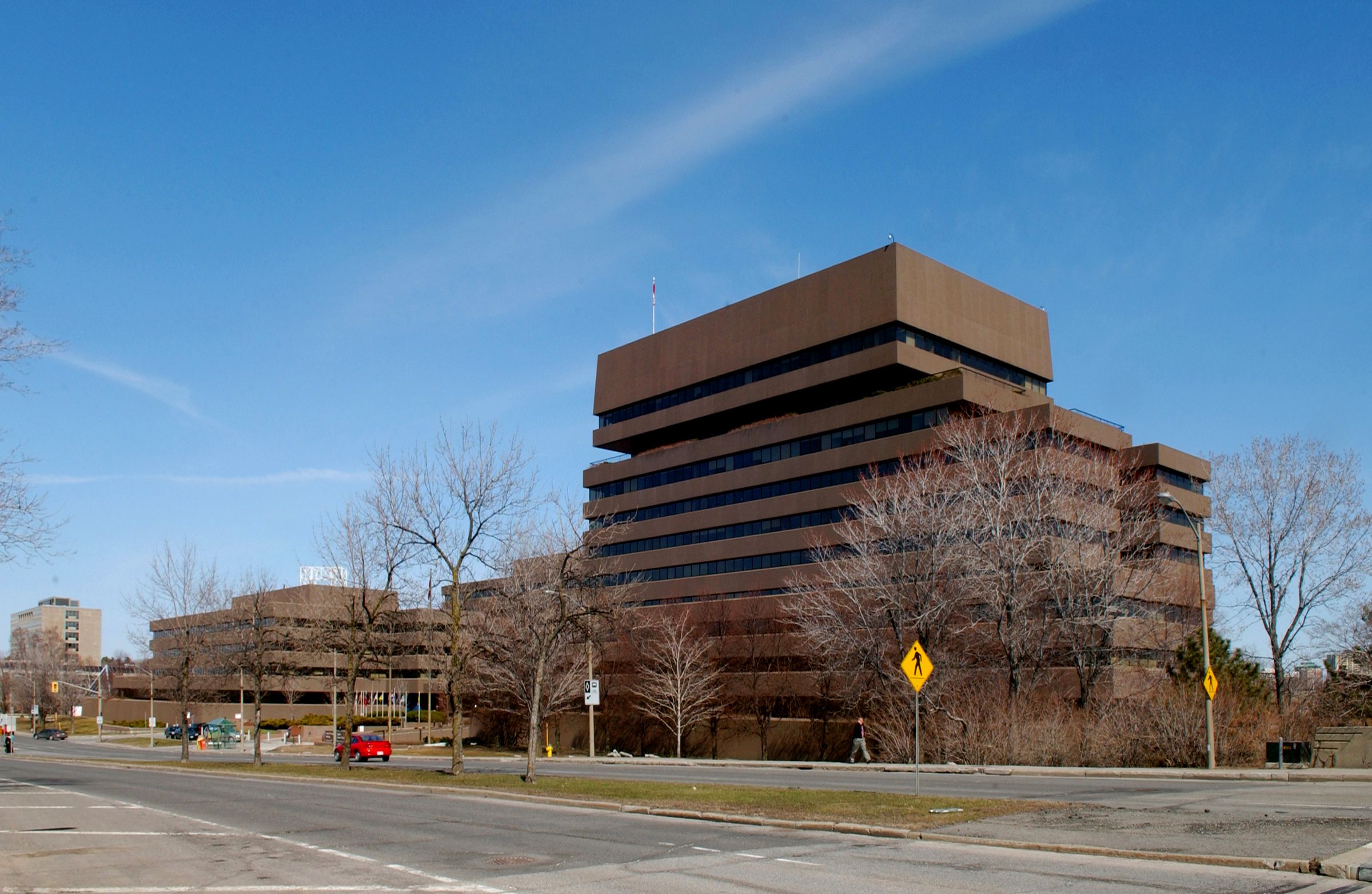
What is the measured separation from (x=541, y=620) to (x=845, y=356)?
41.5 meters

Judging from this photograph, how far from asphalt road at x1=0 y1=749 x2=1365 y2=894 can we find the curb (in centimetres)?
26

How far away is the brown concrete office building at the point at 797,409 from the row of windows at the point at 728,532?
0.41 ft

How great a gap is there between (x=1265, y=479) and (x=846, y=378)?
28.9m

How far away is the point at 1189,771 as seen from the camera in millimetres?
28531

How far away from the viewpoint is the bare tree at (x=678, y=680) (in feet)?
182

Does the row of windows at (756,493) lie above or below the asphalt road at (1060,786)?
above

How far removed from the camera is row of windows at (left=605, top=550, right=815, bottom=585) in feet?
239

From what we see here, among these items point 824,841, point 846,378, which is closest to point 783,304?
point 846,378

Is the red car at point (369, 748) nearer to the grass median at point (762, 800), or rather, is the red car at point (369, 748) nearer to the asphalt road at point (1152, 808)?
the asphalt road at point (1152, 808)

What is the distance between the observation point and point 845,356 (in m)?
71.8

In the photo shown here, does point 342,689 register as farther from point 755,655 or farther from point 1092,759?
point 1092,759

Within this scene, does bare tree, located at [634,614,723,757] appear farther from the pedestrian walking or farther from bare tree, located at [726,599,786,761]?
the pedestrian walking

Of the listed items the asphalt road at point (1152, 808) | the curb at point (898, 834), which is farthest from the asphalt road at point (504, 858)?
the asphalt road at point (1152, 808)

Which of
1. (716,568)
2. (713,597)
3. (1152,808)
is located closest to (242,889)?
(1152,808)
